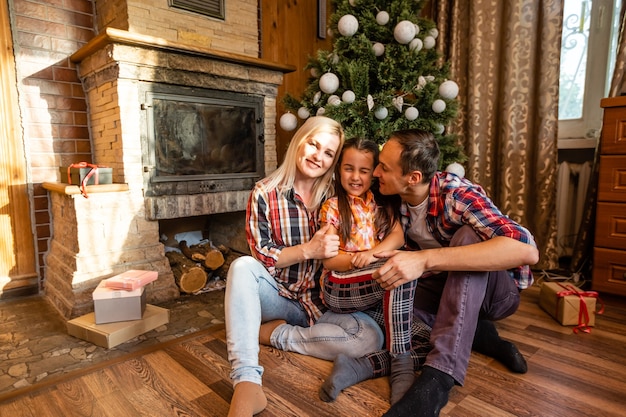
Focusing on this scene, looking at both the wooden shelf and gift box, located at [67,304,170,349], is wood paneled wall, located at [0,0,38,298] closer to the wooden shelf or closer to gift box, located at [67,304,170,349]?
the wooden shelf

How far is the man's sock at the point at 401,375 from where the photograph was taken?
3.96 feet

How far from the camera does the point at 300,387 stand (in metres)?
1.31

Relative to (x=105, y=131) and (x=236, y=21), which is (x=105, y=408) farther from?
(x=236, y=21)

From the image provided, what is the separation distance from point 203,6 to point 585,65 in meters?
2.33

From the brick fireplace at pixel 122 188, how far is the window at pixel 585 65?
1.98 meters

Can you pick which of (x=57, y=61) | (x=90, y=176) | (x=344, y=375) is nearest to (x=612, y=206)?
(x=344, y=375)

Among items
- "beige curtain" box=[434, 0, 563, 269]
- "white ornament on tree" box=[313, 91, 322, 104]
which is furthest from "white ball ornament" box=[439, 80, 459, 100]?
"white ornament on tree" box=[313, 91, 322, 104]

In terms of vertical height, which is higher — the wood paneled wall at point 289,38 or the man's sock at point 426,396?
the wood paneled wall at point 289,38

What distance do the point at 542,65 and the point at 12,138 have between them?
118 inches

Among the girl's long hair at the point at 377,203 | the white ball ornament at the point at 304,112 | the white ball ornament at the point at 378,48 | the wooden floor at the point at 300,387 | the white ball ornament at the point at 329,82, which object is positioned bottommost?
the wooden floor at the point at 300,387

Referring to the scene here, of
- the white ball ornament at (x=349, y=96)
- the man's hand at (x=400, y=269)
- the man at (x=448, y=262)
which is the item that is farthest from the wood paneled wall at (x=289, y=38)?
the man's hand at (x=400, y=269)

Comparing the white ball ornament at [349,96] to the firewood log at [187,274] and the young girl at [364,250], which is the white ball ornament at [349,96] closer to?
the young girl at [364,250]

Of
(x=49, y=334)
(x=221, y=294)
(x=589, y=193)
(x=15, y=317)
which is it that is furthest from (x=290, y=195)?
(x=589, y=193)

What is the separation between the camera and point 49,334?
5.89 ft
